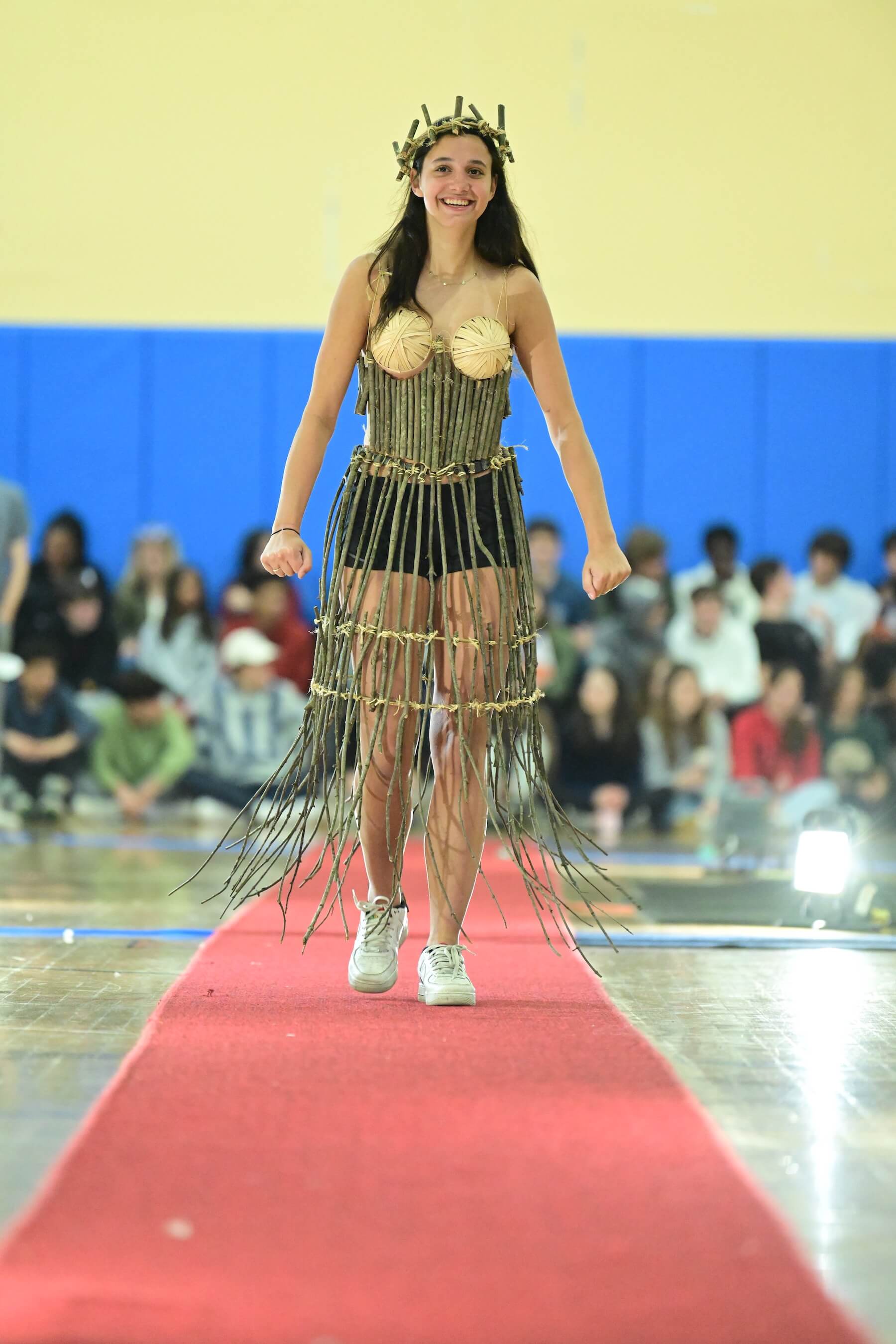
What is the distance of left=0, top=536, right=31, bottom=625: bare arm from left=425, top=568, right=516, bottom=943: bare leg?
362cm

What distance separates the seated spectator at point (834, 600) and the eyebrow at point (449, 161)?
455 centimetres

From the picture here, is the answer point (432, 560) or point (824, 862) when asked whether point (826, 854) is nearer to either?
point (824, 862)

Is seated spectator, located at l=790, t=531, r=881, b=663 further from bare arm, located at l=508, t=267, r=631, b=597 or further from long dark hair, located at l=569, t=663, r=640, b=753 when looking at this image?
bare arm, located at l=508, t=267, r=631, b=597

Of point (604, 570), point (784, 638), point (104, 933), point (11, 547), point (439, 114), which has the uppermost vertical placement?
point (439, 114)

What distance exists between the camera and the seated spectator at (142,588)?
21.5 ft

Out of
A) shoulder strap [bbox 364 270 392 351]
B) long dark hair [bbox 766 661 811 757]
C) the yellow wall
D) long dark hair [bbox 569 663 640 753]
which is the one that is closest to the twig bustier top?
shoulder strap [bbox 364 270 392 351]

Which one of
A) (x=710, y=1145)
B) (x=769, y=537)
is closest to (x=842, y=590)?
(x=769, y=537)

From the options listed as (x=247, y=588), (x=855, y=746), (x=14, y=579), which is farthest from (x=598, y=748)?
(x=14, y=579)

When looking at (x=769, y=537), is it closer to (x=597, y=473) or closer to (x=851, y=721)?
(x=851, y=721)

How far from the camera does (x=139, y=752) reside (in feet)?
20.3

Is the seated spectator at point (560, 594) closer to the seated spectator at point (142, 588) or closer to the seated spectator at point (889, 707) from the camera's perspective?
the seated spectator at point (889, 707)

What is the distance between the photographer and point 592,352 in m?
7.17

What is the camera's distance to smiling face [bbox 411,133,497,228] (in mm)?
2217

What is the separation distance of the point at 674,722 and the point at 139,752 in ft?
6.73
